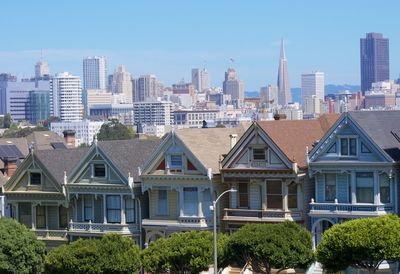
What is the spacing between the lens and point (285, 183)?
2359 inches

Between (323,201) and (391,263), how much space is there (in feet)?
15.4

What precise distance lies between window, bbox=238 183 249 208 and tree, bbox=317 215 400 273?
26.1 feet

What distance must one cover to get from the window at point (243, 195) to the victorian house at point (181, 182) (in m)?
1.23

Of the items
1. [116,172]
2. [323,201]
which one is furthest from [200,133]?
[323,201]

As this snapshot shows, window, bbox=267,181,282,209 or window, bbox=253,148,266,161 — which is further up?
window, bbox=253,148,266,161

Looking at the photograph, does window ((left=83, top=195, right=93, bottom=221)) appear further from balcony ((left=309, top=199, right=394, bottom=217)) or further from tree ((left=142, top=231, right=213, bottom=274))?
balcony ((left=309, top=199, right=394, bottom=217))

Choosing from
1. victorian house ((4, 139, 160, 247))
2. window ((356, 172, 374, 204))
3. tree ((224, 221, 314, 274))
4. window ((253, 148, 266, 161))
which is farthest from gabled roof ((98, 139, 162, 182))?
window ((356, 172, 374, 204))

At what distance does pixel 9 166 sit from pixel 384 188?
27.6 meters

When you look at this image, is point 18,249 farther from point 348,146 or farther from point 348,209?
point 348,146

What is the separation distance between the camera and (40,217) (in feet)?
227

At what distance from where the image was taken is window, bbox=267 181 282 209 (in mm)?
60494

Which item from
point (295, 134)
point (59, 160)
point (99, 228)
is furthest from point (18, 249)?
point (295, 134)

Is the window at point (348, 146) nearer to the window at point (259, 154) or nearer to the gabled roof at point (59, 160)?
the window at point (259, 154)

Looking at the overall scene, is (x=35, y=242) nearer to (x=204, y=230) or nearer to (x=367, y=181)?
(x=204, y=230)
